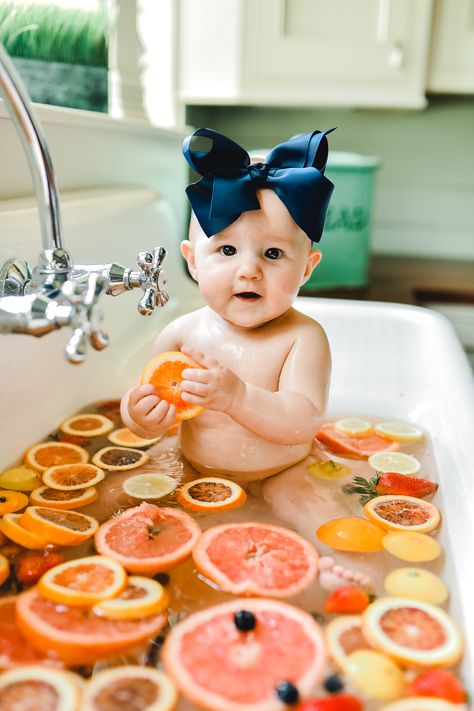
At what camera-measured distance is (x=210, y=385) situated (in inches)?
33.8

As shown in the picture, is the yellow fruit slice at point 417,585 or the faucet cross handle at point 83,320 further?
the yellow fruit slice at point 417,585

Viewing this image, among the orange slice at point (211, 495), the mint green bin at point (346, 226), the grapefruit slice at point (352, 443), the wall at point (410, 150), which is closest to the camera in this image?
the orange slice at point (211, 495)

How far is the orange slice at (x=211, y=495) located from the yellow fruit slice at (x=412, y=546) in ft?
0.62

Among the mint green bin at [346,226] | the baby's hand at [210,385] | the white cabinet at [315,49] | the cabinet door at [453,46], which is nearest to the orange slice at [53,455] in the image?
the baby's hand at [210,385]

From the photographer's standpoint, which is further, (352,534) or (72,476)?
(72,476)

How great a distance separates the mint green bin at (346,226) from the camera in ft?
A: 6.51

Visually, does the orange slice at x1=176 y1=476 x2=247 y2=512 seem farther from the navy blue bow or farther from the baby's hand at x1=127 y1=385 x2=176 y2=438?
the navy blue bow

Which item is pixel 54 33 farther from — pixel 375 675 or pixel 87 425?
pixel 375 675

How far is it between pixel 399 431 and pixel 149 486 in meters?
0.47

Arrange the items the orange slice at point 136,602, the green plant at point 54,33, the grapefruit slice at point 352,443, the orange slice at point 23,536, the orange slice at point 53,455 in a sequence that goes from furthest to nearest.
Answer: the green plant at point 54,33, the grapefruit slice at point 352,443, the orange slice at point 53,455, the orange slice at point 23,536, the orange slice at point 136,602

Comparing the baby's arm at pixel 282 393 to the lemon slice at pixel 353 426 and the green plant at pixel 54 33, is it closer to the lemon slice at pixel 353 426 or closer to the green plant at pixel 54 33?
the lemon slice at pixel 353 426

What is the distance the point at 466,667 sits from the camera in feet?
2.02

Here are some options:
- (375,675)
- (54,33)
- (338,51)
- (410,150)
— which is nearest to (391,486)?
(375,675)

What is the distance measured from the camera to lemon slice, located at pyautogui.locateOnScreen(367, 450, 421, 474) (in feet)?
3.45
